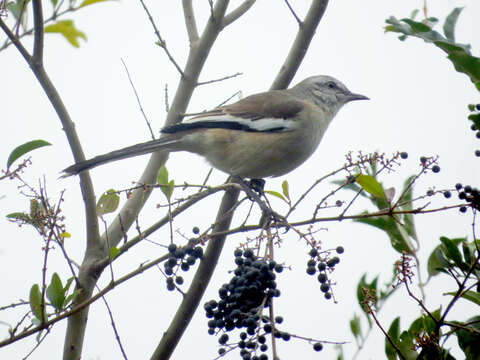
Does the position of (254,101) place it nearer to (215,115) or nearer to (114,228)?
(215,115)

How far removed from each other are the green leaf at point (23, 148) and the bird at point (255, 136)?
152 centimetres

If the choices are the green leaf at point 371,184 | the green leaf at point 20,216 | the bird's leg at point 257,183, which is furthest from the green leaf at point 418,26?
the bird's leg at point 257,183

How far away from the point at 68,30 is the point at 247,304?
2.49 metres

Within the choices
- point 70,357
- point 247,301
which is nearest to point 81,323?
point 70,357

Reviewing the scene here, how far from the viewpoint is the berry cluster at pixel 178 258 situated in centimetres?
269

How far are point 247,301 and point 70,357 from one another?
1174 millimetres

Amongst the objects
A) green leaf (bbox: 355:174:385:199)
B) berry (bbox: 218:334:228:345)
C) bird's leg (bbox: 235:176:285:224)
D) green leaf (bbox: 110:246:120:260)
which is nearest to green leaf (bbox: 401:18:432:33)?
green leaf (bbox: 355:174:385:199)

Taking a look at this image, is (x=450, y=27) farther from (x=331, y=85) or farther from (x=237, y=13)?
(x=331, y=85)

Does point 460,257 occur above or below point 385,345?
above

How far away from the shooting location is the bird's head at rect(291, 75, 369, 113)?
5.77 meters

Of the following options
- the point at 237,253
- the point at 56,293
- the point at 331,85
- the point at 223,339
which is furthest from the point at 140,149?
the point at 331,85

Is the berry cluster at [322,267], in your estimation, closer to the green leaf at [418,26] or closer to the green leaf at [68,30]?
the green leaf at [418,26]

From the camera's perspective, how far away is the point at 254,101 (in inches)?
202

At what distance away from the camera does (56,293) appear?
A: 2.83 m
